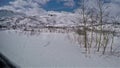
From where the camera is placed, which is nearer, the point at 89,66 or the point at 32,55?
the point at 89,66

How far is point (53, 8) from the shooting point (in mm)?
2652

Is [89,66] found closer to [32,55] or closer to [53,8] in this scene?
[32,55]

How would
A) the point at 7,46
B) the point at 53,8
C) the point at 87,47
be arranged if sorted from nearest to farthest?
the point at 53,8 < the point at 7,46 < the point at 87,47

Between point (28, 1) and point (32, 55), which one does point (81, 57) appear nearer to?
point (32, 55)

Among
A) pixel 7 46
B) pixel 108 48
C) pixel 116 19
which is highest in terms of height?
pixel 116 19

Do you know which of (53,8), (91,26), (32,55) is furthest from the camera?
(91,26)

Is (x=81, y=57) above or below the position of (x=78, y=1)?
below

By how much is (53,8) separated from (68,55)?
0.71 m

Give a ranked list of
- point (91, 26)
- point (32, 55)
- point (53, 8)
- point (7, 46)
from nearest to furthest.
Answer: point (32, 55) < point (53, 8) < point (7, 46) < point (91, 26)

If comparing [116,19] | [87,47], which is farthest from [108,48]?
[116,19]

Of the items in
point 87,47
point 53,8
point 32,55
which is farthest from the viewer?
point 87,47

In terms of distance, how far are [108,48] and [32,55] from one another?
1402mm

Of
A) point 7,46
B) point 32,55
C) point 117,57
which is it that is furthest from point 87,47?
point 7,46

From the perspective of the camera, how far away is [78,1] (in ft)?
9.67
